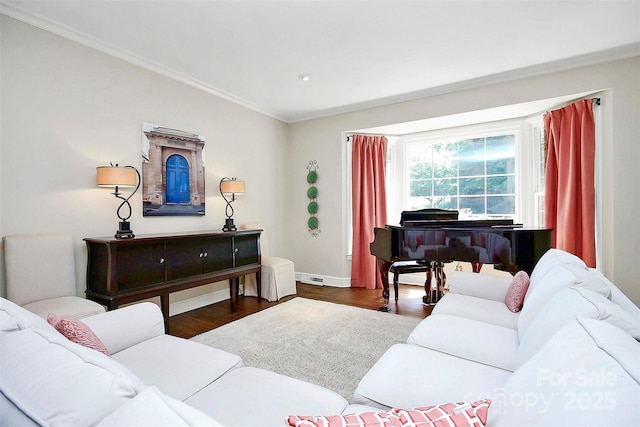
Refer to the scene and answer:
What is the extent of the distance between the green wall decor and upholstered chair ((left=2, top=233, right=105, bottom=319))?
319 centimetres

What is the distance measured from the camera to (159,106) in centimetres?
347

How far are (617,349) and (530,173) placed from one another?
13.8 feet

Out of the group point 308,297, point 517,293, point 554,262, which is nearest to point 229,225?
point 308,297

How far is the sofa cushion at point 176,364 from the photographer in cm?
131

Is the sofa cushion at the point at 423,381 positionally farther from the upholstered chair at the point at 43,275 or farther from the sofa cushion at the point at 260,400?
the upholstered chair at the point at 43,275

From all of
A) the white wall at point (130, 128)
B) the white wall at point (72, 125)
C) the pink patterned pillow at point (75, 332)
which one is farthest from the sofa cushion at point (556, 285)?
the white wall at point (72, 125)

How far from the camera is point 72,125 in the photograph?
2783 mm

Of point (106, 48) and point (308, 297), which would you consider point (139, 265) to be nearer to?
point (106, 48)

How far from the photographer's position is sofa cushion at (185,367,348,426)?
109 centimetres

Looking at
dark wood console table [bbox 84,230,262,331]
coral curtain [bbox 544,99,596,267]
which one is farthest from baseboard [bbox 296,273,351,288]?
coral curtain [bbox 544,99,596,267]

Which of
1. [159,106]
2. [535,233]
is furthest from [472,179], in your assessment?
[159,106]

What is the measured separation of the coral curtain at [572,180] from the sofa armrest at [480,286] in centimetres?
145

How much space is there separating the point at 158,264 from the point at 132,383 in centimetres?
257

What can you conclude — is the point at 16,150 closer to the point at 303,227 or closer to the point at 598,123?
the point at 303,227
